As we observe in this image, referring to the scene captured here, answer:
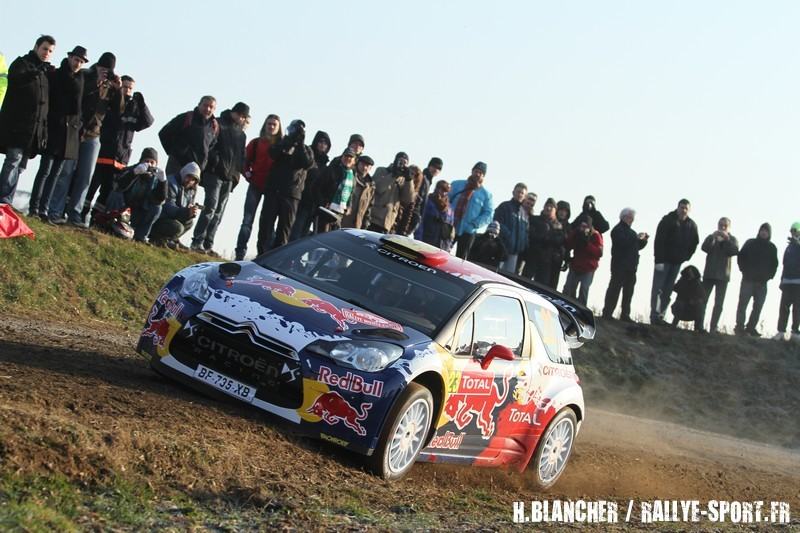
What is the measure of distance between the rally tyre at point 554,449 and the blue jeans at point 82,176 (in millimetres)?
7890

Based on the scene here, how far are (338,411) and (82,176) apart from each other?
348 inches

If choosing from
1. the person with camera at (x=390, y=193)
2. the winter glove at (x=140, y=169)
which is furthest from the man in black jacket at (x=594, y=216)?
the winter glove at (x=140, y=169)

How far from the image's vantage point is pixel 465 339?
10031 mm

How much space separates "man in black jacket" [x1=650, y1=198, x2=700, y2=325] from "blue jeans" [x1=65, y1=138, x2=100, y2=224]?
35.4 feet

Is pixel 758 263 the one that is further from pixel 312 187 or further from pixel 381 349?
pixel 381 349

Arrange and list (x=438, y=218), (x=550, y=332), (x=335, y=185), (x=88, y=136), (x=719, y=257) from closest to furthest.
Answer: (x=550, y=332) → (x=88, y=136) → (x=335, y=185) → (x=438, y=218) → (x=719, y=257)

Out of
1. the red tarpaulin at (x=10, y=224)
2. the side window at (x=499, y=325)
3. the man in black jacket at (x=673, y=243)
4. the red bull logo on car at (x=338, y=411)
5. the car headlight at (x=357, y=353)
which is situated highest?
the man in black jacket at (x=673, y=243)

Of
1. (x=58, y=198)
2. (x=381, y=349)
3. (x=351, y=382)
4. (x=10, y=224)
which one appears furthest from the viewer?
(x=58, y=198)

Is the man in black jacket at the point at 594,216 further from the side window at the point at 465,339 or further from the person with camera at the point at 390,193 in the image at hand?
the side window at the point at 465,339

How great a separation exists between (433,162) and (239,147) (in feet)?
12.2

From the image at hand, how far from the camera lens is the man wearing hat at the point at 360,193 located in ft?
62.4

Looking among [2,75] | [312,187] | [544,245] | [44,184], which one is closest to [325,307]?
[2,75]

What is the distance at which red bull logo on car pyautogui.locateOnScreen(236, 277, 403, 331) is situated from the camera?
9430 mm

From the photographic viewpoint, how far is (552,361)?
11.6 m
